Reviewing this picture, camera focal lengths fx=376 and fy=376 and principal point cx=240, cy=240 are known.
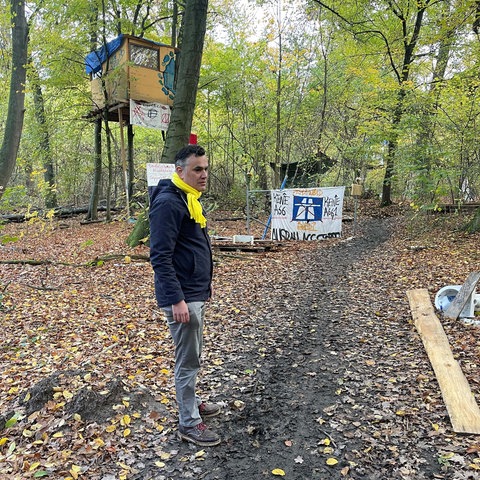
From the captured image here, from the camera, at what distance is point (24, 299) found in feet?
21.2

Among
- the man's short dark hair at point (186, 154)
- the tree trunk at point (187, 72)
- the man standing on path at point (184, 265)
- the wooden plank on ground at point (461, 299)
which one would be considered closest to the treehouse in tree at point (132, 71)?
the tree trunk at point (187, 72)

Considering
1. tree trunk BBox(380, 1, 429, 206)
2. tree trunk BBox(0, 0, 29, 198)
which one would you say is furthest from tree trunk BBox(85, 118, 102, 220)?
tree trunk BBox(380, 1, 429, 206)

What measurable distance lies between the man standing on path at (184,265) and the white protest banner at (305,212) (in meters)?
8.72

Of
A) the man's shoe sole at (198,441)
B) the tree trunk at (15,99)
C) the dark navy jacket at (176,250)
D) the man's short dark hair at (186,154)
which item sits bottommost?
the man's shoe sole at (198,441)

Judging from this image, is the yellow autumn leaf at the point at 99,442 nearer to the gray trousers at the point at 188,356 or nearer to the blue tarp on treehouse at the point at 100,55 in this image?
the gray trousers at the point at 188,356

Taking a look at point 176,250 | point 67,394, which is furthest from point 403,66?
point 67,394

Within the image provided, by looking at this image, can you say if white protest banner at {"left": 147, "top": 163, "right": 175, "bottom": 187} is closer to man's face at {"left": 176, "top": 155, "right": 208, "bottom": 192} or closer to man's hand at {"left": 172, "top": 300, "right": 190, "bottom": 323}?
man's face at {"left": 176, "top": 155, "right": 208, "bottom": 192}

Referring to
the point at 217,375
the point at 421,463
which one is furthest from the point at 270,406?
the point at 421,463

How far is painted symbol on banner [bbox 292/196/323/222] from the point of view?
1144 centimetres

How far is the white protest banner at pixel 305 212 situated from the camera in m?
11.4

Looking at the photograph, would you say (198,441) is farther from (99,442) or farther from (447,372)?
(447,372)

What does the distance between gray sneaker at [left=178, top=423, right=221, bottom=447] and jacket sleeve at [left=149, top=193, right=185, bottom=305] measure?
1101 millimetres

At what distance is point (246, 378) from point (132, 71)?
38.6 feet

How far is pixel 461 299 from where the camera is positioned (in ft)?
16.6
